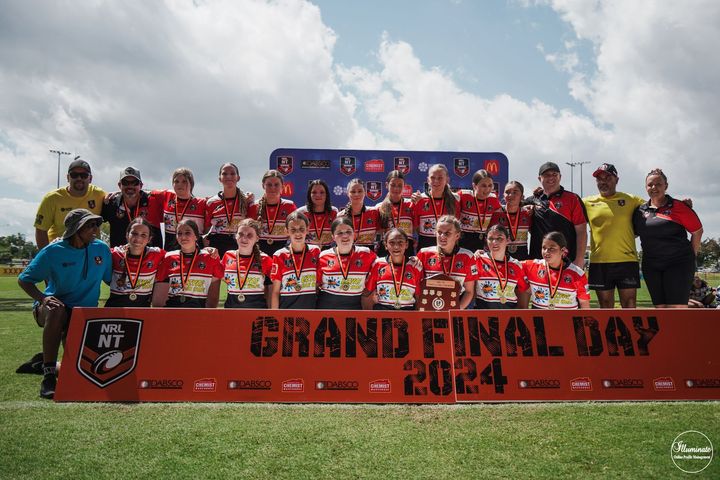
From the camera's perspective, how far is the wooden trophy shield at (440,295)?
4943 mm

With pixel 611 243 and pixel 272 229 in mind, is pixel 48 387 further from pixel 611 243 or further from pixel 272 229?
pixel 611 243

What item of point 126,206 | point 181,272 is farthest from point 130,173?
point 181,272

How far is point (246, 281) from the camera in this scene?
17.8ft

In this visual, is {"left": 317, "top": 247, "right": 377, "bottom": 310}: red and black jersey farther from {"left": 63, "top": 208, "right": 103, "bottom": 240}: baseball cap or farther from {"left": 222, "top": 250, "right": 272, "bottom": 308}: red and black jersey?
{"left": 63, "top": 208, "right": 103, "bottom": 240}: baseball cap

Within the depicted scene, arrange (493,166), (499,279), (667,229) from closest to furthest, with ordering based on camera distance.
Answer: (499,279) < (667,229) < (493,166)

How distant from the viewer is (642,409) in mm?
4023

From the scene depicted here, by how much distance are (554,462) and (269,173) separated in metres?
5.10

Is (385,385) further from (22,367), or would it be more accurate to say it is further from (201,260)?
(22,367)

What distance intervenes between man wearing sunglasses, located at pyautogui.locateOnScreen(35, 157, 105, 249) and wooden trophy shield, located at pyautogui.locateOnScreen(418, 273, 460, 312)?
15.7ft

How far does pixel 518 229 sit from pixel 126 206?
558cm

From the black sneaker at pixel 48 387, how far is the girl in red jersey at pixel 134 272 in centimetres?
105

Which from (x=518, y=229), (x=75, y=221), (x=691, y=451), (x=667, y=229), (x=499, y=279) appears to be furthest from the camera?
(x=518, y=229)

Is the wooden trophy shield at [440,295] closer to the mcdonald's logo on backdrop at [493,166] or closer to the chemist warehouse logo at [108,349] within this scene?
the chemist warehouse logo at [108,349]

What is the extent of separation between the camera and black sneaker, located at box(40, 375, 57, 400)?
14.6ft
